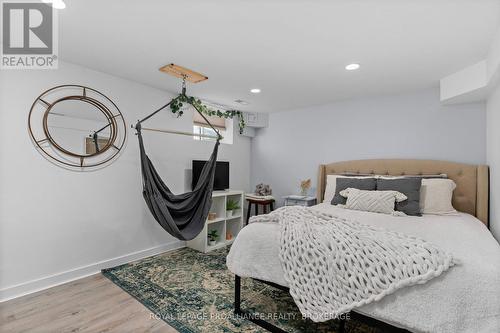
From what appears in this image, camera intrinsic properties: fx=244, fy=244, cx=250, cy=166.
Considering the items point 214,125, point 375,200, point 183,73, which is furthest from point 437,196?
point 214,125

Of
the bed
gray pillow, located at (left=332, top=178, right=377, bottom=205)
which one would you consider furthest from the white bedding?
gray pillow, located at (left=332, top=178, right=377, bottom=205)

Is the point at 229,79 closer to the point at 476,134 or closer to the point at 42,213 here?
the point at 42,213

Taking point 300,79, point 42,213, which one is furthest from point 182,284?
point 300,79

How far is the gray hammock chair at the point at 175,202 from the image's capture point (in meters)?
2.56

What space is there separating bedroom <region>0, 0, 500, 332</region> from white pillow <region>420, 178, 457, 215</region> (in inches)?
0.6

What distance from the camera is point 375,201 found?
2480 mm

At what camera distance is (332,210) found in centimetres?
258

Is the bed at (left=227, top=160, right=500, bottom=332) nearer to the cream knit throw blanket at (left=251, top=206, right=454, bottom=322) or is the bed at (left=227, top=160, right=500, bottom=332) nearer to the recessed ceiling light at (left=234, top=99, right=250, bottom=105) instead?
the cream knit throw blanket at (left=251, top=206, right=454, bottom=322)

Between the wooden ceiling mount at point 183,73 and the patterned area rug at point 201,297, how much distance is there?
216 centimetres

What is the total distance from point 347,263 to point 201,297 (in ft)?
4.57

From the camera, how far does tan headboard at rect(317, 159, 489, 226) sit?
257cm

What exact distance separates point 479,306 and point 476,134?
2457 mm

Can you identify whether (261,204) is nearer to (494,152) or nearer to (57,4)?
(494,152)

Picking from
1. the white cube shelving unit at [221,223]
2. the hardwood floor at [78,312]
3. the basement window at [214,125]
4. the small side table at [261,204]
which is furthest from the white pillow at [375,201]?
the basement window at [214,125]
